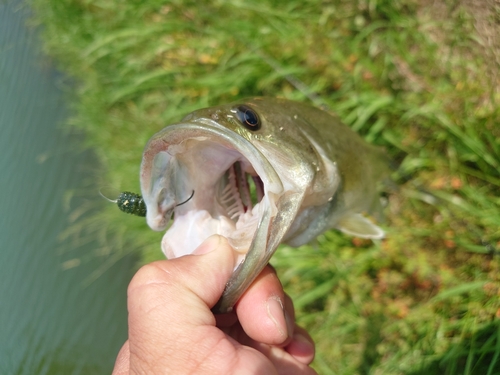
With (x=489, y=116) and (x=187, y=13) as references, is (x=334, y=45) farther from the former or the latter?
(x=187, y=13)

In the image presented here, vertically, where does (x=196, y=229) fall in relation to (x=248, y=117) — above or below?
below

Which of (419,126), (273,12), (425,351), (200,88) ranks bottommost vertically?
(425,351)

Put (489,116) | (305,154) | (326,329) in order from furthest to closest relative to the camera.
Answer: (326,329)
(489,116)
(305,154)

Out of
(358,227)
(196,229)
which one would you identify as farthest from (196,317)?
(358,227)

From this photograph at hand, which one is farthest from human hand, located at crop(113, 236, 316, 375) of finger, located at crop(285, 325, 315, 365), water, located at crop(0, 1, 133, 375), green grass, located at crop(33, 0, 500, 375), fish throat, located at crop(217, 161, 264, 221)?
water, located at crop(0, 1, 133, 375)

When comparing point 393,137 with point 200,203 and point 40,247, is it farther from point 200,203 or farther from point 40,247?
point 40,247

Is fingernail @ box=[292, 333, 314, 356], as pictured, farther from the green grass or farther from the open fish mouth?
the green grass

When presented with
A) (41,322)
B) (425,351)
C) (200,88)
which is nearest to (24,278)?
(41,322)
